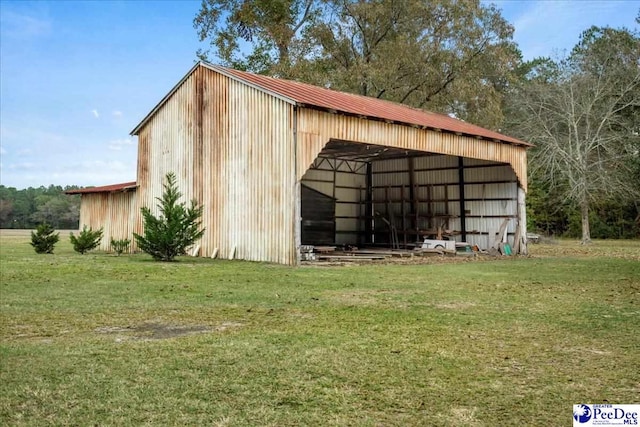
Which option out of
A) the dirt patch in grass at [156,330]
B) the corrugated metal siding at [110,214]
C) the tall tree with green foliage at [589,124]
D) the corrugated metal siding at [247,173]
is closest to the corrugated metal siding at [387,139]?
the corrugated metal siding at [247,173]

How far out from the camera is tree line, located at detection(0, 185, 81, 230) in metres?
86.4

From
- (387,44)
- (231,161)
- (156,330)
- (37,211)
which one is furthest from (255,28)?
(37,211)

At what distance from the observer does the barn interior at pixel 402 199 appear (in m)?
25.8

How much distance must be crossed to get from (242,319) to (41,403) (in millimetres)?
3493

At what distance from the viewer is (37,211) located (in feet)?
297

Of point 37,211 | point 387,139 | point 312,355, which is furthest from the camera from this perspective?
point 37,211

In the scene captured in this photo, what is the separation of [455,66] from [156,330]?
3295cm

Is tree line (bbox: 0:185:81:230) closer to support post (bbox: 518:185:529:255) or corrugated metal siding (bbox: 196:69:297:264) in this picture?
corrugated metal siding (bbox: 196:69:297:264)

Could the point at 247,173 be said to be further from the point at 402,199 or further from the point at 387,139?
the point at 402,199

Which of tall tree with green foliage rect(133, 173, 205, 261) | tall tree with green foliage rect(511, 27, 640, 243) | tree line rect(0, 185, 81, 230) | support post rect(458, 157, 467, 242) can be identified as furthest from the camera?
tree line rect(0, 185, 81, 230)

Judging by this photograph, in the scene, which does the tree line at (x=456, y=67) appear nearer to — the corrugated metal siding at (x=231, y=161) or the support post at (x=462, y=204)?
the support post at (x=462, y=204)

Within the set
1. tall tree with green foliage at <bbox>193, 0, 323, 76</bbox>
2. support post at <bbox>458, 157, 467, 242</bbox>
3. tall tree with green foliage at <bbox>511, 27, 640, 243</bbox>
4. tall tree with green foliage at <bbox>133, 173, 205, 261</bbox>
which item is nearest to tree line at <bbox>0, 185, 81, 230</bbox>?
tall tree with green foliage at <bbox>193, 0, 323, 76</bbox>

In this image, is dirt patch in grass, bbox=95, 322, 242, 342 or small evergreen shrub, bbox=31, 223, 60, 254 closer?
dirt patch in grass, bbox=95, 322, 242, 342

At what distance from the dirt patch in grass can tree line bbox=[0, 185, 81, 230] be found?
81.4 m
